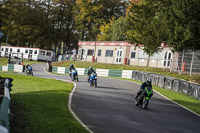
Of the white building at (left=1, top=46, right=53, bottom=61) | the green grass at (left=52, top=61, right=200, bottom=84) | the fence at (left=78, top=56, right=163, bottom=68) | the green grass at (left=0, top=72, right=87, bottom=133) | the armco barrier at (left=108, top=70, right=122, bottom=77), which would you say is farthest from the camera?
the white building at (left=1, top=46, right=53, bottom=61)

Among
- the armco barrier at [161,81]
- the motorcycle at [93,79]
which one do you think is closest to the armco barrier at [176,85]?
the armco barrier at [161,81]

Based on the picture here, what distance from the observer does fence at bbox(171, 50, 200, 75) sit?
30.8m

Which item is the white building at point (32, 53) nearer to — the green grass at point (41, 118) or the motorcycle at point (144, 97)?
the motorcycle at point (144, 97)

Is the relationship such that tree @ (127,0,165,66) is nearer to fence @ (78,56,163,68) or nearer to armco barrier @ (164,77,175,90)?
armco barrier @ (164,77,175,90)

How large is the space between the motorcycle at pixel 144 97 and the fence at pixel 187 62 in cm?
1676

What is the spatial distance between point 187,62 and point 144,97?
807 inches

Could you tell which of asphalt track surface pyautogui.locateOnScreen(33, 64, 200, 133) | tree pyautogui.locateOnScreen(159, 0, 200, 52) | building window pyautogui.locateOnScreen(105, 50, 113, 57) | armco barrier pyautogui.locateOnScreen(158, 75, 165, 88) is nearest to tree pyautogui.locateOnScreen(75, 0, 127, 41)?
building window pyautogui.locateOnScreen(105, 50, 113, 57)

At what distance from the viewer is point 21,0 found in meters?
70.5

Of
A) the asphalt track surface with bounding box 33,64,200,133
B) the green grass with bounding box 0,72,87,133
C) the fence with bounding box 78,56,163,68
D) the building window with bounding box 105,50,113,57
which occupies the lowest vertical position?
the asphalt track surface with bounding box 33,64,200,133

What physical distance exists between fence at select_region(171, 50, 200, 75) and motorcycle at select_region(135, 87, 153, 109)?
16763 millimetres

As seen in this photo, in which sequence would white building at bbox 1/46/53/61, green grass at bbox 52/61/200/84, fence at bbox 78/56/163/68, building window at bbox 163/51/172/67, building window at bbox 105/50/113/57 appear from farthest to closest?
white building at bbox 1/46/53/61
building window at bbox 105/50/113/57
fence at bbox 78/56/163/68
building window at bbox 163/51/172/67
green grass at bbox 52/61/200/84

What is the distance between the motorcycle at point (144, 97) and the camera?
13.2 metres

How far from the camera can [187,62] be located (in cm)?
3244

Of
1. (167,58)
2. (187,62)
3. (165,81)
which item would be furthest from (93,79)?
(167,58)
